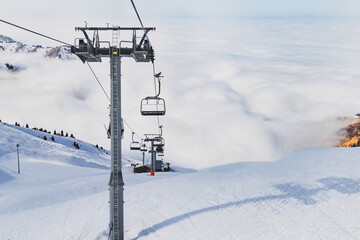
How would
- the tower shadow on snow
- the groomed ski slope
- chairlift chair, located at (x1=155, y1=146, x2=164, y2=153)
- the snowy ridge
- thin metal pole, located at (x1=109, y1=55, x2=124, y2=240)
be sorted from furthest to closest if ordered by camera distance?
the snowy ridge → chairlift chair, located at (x1=155, y1=146, x2=164, y2=153) → the tower shadow on snow → the groomed ski slope → thin metal pole, located at (x1=109, y1=55, x2=124, y2=240)

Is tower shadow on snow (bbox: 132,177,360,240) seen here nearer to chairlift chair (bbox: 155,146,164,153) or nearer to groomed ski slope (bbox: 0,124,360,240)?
groomed ski slope (bbox: 0,124,360,240)

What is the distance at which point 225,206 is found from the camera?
18.5 metres

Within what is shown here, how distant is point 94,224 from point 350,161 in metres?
20.8

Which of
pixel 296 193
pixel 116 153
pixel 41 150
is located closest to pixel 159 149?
pixel 296 193

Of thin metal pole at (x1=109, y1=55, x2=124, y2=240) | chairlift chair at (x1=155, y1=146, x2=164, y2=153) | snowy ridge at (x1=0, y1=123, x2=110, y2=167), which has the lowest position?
snowy ridge at (x1=0, y1=123, x2=110, y2=167)

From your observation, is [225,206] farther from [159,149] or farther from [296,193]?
[159,149]

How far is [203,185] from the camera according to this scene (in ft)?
75.9

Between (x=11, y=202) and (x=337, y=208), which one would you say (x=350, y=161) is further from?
(x=11, y=202)

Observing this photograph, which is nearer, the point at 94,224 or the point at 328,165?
the point at 94,224

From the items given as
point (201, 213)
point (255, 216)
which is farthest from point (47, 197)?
point (255, 216)

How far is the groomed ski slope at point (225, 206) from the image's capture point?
15789 mm

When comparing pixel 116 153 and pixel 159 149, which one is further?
pixel 159 149

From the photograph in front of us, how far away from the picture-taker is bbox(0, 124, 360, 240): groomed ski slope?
51.8 feet

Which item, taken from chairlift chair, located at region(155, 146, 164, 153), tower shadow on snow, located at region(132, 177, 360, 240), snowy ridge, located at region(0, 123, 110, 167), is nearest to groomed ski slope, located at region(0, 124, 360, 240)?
tower shadow on snow, located at region(132, 177, 360, 240)
